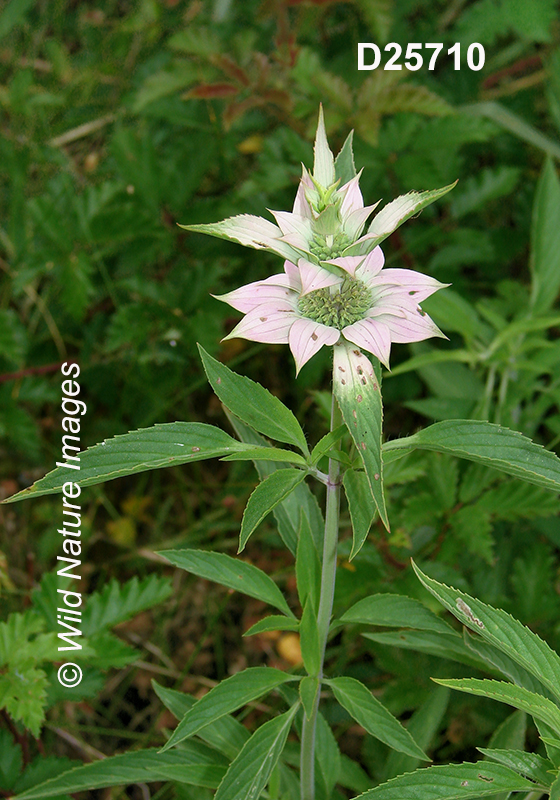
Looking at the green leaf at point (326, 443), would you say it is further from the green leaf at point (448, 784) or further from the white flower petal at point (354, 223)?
the green leaf at point (448, 784)

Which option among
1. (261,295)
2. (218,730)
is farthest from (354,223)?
(218,730)

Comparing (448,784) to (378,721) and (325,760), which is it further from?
(325,760)

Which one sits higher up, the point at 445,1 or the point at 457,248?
the point at 445,1

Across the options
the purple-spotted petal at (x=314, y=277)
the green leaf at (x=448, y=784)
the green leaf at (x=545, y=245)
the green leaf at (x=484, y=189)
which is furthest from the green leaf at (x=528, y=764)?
the green leaf at (x=484, y=189)

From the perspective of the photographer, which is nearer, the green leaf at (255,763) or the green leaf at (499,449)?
the green leaf at (499,449)

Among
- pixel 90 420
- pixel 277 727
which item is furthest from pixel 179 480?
pixel 277 727

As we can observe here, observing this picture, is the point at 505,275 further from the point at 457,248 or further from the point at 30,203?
the point at 30,203

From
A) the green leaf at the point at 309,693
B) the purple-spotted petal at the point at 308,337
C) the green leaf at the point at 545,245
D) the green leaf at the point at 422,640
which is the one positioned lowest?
the green leaf at the point at 309,693
